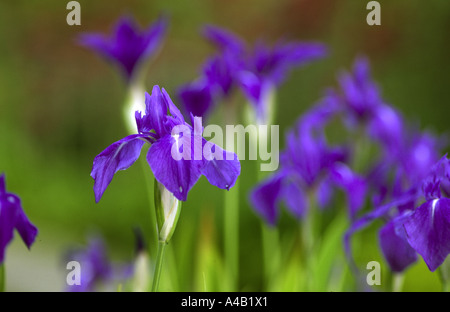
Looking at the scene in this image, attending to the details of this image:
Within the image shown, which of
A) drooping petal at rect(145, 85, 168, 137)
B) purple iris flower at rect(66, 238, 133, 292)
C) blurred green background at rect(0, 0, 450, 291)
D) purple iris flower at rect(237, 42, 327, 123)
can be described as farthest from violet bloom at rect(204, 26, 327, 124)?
blurred green background at rect(0, 0, 450, 291)

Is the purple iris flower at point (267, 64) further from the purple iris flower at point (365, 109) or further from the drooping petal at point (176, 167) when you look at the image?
the drooping petal at point (176, 167)

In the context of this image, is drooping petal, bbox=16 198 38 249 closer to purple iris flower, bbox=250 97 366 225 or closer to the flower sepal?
the flower sepal

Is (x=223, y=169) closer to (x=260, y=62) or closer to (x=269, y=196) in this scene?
(x=269, y=196)

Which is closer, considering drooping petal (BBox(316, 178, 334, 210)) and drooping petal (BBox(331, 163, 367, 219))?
drooping petal (BBox(331, 163, 367, 219))

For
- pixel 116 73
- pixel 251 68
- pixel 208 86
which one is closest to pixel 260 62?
pixel 251 68

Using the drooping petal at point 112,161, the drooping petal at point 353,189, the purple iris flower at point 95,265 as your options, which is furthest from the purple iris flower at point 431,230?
the purple iris flower at point 95,265

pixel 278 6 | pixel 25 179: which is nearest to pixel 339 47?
pixel 278 6
